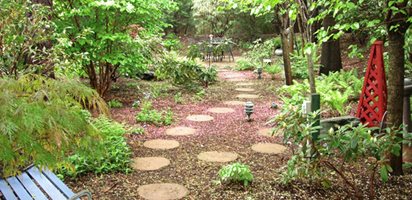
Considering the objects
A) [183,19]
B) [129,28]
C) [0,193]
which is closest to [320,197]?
[0,193]

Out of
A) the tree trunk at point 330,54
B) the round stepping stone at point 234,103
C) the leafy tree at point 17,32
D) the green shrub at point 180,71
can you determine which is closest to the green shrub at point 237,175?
the leafy tree at point 17,32

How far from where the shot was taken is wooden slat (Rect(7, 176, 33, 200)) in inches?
85.4

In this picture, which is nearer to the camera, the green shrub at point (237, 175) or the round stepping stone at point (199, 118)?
the green shrub at point (237, 175)

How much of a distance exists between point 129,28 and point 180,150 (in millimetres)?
2734

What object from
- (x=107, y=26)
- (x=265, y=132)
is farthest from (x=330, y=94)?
(x=107, y=26)

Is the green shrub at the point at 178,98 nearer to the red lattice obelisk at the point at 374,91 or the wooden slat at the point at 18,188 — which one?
the red lattice obelisk at the point at 374,91

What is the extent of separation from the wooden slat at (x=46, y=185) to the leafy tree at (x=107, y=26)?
286 cm

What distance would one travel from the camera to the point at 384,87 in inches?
160

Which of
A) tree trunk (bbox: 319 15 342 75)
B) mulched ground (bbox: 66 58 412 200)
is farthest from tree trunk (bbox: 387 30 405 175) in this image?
tree trunk (bbox: 319 15 342 75)

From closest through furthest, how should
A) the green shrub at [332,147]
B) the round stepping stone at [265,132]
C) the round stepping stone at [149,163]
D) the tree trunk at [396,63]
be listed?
the green shrub at [332,147]
the tree trunk at [396,63]
the round stepping stone at [149,163]
the round stepping stone at [265,132]

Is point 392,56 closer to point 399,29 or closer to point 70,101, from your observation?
point 399,29

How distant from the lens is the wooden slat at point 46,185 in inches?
85.9

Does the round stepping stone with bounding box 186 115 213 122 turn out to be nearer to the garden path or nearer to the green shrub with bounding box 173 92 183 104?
the garden path

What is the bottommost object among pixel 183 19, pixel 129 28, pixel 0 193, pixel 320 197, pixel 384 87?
pixel 320 197
